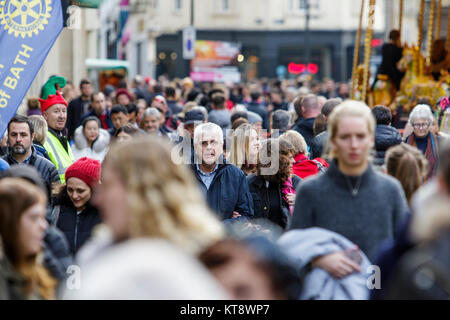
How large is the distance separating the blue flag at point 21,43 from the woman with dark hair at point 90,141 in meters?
3.33

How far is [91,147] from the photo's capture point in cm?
1130

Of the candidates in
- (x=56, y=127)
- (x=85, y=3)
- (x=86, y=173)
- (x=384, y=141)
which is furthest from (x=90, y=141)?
(x=86, y=173)

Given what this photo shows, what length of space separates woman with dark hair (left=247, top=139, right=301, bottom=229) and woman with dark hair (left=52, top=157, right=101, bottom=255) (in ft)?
5.72

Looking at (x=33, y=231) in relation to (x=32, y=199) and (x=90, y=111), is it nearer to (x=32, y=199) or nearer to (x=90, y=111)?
(x=32, y=199)

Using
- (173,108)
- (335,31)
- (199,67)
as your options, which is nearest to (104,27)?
(335,31)

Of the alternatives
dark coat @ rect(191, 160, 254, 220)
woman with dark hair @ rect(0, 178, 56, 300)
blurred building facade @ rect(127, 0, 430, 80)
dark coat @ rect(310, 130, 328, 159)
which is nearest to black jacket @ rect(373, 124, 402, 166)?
dark coat @ rect(310, 130, 328, 159)

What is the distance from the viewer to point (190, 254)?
3143 millimetres

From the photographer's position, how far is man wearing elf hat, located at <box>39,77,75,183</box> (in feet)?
30.9

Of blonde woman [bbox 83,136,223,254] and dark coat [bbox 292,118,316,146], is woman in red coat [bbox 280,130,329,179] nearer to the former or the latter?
dark coat [bbox 292,118,316,146]

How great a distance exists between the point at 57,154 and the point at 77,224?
3.18m

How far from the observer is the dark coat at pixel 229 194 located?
25.2 feet

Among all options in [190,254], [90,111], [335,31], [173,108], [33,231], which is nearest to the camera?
[190,254]
